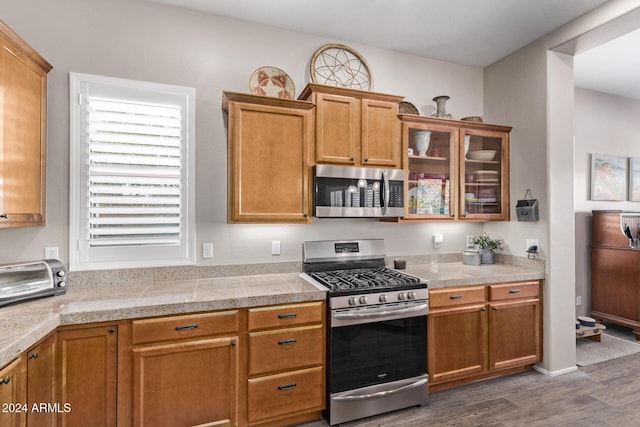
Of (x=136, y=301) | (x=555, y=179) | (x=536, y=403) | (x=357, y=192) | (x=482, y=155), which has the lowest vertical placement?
(x=536, y=403)

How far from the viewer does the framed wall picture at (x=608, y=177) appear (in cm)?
432

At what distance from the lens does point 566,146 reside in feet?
10.0

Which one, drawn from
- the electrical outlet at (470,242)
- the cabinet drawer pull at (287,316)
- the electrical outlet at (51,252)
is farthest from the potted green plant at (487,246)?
the electrical outlet at (51,252)

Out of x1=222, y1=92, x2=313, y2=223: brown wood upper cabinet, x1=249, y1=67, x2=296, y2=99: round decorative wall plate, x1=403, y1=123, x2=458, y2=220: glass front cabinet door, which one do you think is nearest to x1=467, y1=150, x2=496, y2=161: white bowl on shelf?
x1=403, y1=123, x2=458, y2=220: glass front cabinet door

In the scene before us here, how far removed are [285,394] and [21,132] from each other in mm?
2272

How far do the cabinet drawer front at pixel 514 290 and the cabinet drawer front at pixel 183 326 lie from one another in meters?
2.14

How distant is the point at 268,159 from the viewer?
2.54 meters

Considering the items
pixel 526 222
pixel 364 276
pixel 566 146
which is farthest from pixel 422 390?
pixel 566 146

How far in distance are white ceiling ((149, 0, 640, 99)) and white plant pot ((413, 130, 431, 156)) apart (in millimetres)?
892

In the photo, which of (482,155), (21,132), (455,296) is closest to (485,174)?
(482,155)

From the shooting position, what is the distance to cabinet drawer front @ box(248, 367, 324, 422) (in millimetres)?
2170

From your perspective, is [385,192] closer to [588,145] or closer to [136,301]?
[136,301]

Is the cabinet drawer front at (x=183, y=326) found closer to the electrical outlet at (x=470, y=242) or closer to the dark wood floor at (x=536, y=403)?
A: the dark wood floor at (x=536, y=403)

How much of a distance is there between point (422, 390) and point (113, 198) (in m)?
2.68
